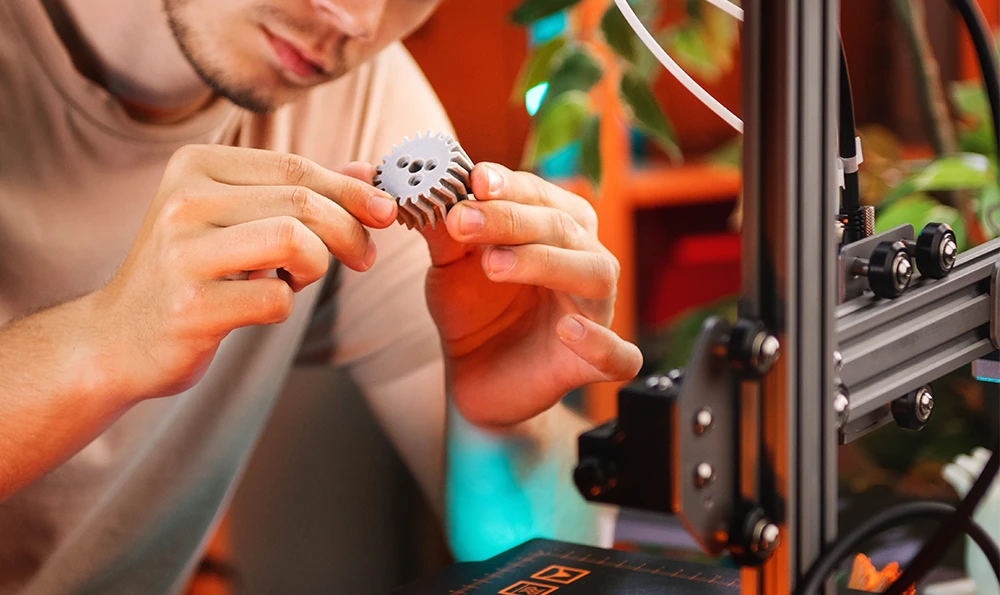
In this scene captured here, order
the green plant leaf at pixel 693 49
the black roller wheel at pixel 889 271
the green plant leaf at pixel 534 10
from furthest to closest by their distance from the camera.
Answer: the green plant leaf at pixel 693 49 → the green plant leaf at pixel 534 10 → the black roller wheel at pixel 889 271

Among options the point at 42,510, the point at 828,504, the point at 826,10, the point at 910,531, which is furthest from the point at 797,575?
the point at 910,531

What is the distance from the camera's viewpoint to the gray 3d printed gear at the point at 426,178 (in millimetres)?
661

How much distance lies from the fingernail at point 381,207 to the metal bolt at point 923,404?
1.19 ft

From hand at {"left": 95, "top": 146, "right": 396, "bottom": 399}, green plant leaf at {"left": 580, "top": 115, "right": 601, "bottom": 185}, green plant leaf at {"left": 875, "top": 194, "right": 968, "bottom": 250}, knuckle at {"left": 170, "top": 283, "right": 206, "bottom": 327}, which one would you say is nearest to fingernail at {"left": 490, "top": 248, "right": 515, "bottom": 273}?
hand at {"left": 95, "top": 146, "right": 396, "bottom": 399}

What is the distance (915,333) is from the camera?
0.63 m

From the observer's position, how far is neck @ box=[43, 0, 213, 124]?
0.79 metres

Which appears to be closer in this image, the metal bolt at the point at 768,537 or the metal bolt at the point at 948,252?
the metal bolt at the point at 768,537

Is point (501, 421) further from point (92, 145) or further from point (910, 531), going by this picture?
point (910, 531)

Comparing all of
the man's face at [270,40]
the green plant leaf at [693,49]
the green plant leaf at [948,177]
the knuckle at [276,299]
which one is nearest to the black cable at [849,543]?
the knuckle at [276,299]

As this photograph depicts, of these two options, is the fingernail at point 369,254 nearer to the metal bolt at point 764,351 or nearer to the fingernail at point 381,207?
the fingernail at point 381,207

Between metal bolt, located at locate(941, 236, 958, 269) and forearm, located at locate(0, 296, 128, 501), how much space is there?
57 cm

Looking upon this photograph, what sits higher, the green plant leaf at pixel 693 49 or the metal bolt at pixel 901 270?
the green plant leaf at pixel 693 49

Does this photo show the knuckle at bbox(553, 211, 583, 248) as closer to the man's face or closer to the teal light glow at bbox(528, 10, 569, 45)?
the man's face

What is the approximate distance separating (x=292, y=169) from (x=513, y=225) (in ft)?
0.54
